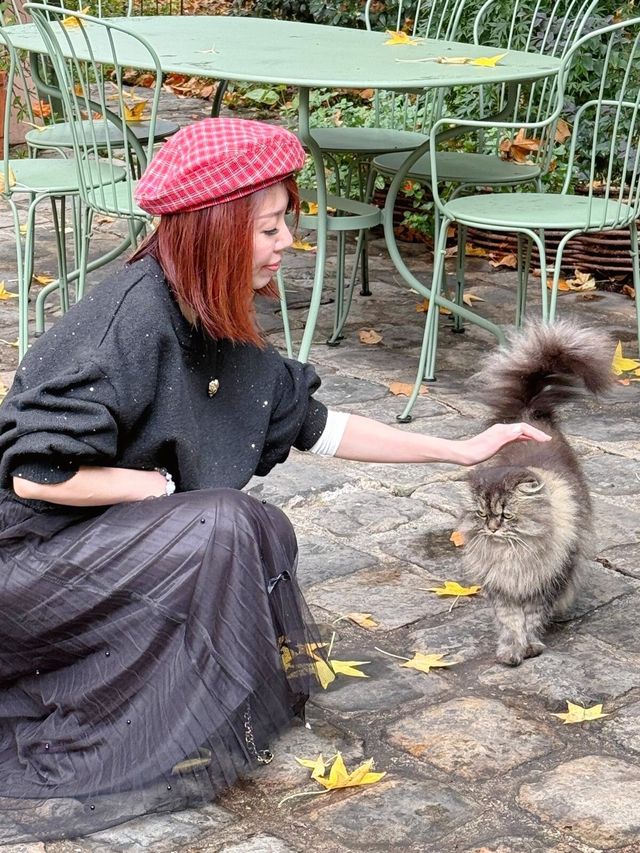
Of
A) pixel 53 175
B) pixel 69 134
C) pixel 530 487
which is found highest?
pixel 69 134

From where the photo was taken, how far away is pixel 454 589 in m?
3.59

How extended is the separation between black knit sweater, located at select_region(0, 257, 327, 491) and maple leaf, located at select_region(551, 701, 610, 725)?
0.92m

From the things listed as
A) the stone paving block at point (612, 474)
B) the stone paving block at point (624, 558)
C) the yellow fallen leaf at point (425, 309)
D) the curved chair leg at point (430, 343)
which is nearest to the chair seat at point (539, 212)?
the curved chair leg at point (430, 343)

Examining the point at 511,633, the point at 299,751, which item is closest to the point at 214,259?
the point at 299,751

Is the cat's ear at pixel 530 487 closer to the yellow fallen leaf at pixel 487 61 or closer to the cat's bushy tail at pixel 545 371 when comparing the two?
the cat's bushy tail at pixel 545 371

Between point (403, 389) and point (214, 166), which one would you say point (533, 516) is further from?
point (403, 389)

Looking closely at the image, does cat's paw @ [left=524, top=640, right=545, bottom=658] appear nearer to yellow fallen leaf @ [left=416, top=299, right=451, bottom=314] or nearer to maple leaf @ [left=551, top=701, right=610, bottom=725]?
maple leaf @ [left=551, top=701, right=610, bottom=725]

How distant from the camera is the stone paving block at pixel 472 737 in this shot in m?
2.75

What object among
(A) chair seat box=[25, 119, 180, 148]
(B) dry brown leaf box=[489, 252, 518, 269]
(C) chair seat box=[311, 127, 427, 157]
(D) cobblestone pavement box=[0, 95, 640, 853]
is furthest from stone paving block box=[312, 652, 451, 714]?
(B) dry brown leaf box=[489, 252, 518, 269]

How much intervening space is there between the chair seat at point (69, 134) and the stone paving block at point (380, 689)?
10.1 ft

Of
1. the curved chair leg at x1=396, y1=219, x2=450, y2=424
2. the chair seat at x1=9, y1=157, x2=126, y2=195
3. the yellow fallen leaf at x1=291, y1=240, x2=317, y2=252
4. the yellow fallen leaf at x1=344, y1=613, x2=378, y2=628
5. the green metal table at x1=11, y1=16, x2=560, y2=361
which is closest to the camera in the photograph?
the yellow fallen leaf at x1=344, y1=613, x2=378, y2=628

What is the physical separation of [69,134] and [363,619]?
3.28m

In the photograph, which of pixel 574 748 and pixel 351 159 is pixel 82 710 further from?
pixel 351 159

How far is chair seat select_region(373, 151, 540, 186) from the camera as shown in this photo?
529 cm
